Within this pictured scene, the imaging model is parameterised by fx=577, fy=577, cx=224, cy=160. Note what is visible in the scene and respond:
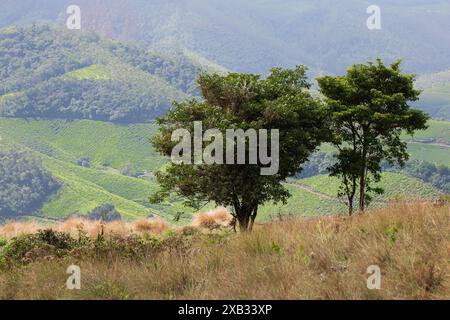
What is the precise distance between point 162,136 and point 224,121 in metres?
3.79

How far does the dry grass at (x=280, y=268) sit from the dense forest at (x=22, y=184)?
6526 inches

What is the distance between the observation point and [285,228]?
32.8ft

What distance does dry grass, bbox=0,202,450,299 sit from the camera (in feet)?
22.0

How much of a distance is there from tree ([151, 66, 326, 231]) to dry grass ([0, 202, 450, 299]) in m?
12.4

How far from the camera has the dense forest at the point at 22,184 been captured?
168375mm

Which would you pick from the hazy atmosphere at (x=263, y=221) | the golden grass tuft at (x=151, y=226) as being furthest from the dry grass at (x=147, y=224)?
the hazy atmosphere at (x=263, y=221)

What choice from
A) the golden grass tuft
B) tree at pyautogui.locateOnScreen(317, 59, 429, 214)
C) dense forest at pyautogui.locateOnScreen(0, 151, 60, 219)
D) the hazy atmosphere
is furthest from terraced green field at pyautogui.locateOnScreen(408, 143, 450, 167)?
the hazy atmosphere

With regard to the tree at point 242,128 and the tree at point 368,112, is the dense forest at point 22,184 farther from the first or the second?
the tree at point 368,112

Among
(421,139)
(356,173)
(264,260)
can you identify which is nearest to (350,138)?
(356,173)

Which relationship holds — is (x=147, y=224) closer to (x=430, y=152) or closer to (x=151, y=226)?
(x=151, y=226)

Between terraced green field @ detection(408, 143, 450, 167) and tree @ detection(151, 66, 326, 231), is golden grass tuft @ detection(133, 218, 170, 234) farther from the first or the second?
terraced green field @ detection(408, 143, 450, 167)

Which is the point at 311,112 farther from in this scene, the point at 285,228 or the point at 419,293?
the point at 419,293

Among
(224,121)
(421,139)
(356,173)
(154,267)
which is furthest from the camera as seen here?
(421,139)
